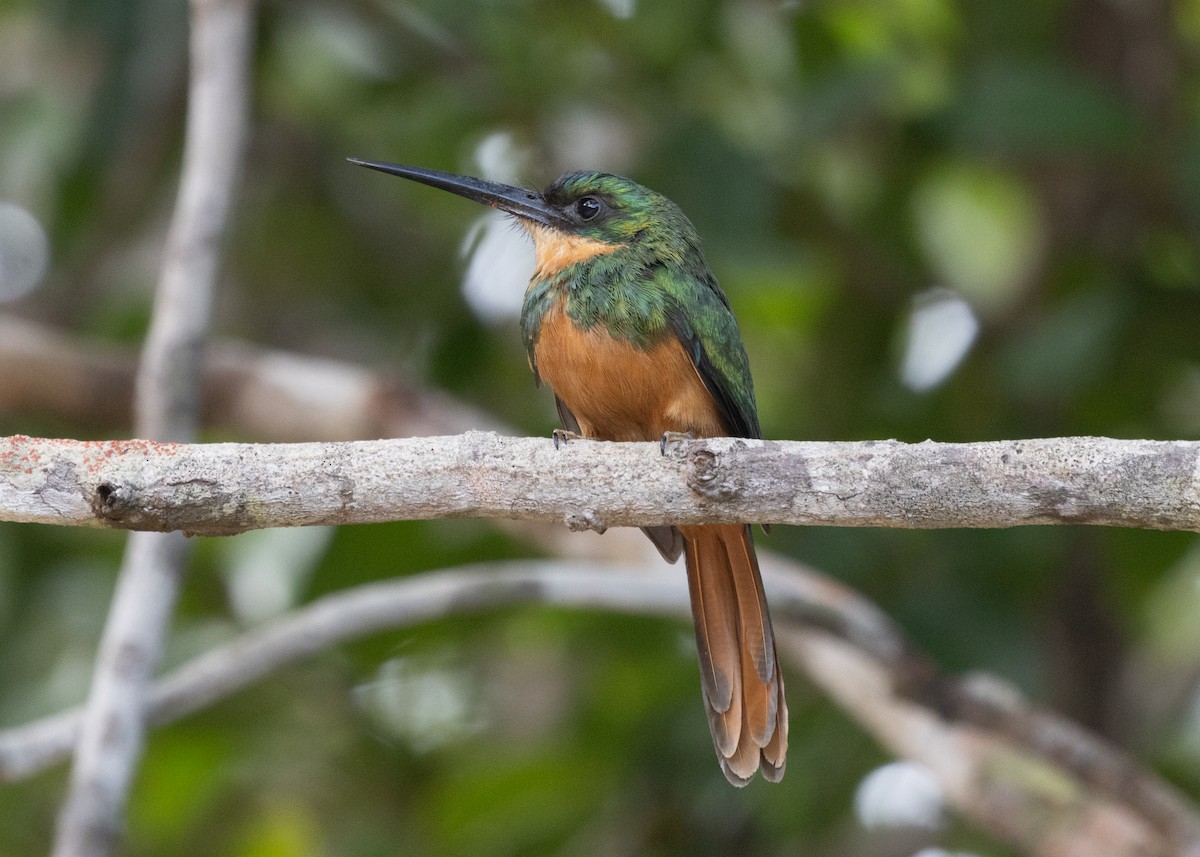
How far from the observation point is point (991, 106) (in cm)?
322

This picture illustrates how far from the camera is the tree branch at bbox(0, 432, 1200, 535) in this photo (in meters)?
1.69

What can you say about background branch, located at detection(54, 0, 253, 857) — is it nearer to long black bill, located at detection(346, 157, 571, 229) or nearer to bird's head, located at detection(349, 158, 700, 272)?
long black bill, located at detection(346, 157, 571, 229)

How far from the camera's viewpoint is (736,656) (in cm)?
269

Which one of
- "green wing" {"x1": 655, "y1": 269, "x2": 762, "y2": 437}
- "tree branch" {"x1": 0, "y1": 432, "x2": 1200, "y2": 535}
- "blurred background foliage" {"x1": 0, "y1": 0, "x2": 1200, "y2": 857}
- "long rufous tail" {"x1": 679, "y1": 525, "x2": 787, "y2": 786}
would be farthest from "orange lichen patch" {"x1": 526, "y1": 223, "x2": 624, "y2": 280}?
"tree branch" {"x1": 0, "y1": 432, "x2": 1200, "y2": 535}

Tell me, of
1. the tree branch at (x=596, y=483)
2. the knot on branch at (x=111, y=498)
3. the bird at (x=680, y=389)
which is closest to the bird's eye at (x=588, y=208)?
the bird at (x=680, y=389)

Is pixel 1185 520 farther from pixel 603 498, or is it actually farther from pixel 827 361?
pixel 827 361

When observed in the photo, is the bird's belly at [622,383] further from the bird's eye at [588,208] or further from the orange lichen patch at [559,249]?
the bird's eye at [588,208]


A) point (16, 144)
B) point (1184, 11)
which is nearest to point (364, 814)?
point (16, 144)

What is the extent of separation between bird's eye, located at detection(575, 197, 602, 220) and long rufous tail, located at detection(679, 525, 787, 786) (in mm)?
750

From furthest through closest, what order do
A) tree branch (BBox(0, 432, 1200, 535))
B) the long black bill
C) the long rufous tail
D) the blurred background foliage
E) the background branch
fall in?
the blurred background foliage < the long black bill < the long rufous tail < the background branch < tree branch (BBox(0, 432, 1200, 535))

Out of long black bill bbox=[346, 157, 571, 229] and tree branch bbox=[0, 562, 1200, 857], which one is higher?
long black bill bbox=[346, 157, 571, 229]

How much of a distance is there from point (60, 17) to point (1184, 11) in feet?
10.2

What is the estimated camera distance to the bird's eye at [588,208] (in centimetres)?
305

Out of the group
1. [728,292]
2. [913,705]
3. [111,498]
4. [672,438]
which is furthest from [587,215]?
[111,498]
